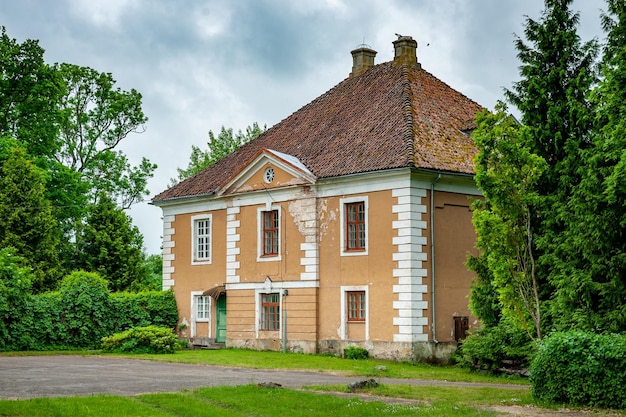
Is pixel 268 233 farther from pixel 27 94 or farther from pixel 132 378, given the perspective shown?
pixel 27 94

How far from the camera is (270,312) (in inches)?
1320

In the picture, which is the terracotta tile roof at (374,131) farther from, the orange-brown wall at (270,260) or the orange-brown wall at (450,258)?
the orange-brown wall at (270,260)

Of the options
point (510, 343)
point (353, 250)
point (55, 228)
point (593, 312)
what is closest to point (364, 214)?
point (353, 250)

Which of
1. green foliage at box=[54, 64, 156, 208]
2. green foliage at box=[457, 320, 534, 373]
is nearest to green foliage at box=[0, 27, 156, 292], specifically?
green foliage at box=[54, 64, 156, 208]

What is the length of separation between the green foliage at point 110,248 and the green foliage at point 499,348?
2423 centimetres

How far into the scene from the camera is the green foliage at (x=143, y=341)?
105ft

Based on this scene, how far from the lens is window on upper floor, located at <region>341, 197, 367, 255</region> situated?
100ft

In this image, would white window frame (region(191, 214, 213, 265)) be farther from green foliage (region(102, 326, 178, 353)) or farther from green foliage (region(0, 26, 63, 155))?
green foliage (region(0, 26, 63, 155))

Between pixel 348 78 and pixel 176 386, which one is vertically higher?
pixel 348 78

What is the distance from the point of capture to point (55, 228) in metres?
44.5

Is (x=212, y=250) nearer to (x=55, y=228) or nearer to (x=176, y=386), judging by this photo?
(x=55, y=228)

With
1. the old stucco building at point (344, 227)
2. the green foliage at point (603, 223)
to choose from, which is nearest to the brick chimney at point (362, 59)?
the old stucco building at point (344, 227)

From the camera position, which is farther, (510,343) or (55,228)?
(55,228)

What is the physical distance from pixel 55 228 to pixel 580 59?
28.7 m
